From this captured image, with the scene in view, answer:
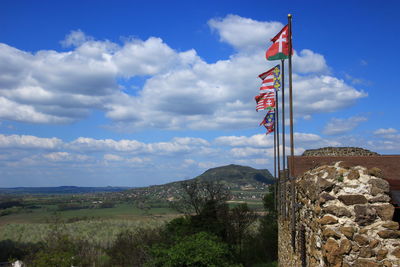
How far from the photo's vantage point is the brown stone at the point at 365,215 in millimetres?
5281

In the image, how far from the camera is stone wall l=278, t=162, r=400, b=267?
16.7 ft

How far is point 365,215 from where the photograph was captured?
5.29m

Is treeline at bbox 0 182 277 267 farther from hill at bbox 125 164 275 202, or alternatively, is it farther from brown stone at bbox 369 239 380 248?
hill at bbox 125 164 275 202

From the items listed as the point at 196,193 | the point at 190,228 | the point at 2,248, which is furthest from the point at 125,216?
the point at 190,228

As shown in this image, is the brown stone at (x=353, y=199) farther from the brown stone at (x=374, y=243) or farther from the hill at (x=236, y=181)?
the hill at (x=236, y=181)

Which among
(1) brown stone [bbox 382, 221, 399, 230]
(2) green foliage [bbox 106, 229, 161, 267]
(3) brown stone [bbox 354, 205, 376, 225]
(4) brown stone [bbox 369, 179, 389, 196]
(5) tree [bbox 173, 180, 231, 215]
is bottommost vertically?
(2) green foliage [bbox 106, 229, 161, 267]

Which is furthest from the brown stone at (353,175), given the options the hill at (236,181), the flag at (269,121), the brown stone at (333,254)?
the hill at (236,181)

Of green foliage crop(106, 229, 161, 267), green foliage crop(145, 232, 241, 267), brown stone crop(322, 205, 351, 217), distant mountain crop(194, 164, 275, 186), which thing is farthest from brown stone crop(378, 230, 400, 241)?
distant mountain crop(194, 164, 275, 186)

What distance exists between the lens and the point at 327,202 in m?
5.64

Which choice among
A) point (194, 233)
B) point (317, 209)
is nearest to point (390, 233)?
point (317, 209)

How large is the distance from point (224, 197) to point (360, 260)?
112 ft

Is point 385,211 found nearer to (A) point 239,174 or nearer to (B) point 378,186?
(B) point 378,186

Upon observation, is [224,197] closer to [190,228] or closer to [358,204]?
[190,228]

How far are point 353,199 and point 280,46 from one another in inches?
268
